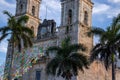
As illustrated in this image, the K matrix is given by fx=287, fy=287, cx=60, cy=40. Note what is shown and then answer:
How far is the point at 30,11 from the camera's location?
189 ft

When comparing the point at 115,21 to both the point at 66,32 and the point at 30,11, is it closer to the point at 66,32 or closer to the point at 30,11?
the point at 66,32

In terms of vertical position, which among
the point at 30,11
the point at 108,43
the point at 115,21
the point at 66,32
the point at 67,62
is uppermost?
the point at 30,11

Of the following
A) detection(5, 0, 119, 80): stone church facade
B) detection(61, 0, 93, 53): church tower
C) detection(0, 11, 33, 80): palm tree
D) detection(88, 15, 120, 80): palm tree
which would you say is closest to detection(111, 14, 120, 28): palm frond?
detection(88, 15, 120, 80): palm tree

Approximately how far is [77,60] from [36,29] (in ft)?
86.2

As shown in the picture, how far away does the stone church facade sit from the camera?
155ft

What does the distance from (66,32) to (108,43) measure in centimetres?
1902

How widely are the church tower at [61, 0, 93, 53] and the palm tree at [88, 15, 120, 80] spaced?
15741mm

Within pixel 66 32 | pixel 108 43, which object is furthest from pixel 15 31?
pixel 66 32

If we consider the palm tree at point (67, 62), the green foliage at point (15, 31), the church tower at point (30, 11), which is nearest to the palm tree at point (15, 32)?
the green foliage at point (15, 31)

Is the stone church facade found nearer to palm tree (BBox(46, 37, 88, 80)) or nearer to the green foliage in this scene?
palm tree (BBox(46, 37, 88, 80))

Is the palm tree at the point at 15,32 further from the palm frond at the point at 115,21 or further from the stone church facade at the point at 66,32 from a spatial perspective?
the stone church facade at the point at 66,32

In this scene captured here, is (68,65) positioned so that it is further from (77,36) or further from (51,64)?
(77,36)

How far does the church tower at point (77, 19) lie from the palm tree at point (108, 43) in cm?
1574

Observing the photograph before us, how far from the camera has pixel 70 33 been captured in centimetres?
4775
